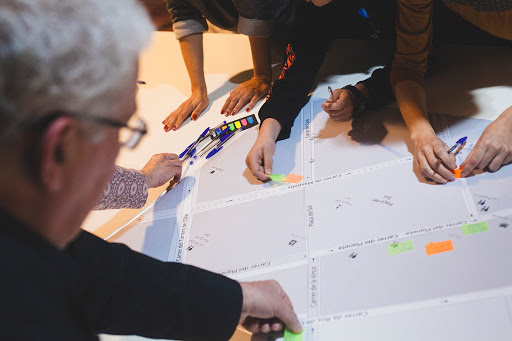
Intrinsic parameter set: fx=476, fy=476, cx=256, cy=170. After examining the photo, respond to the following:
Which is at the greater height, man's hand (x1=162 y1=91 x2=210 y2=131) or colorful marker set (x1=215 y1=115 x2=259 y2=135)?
colorful marker set (x1=215 y1=115 x2=259 y2=135)

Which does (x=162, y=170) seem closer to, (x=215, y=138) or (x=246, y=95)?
(x=215, y=138)

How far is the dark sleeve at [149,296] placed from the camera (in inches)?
27.1

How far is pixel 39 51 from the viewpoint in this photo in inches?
17.5

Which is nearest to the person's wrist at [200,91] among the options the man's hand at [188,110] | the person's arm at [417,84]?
the man's hand at [188,110]

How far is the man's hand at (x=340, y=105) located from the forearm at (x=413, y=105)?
120 millimetres

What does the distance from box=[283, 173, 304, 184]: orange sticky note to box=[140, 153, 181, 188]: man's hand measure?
30cm

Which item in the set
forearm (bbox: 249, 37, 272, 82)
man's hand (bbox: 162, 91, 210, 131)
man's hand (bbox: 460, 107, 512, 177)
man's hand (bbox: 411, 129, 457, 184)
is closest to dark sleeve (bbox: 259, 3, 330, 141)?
forearm (bbox: 249, 37, 272, 82)

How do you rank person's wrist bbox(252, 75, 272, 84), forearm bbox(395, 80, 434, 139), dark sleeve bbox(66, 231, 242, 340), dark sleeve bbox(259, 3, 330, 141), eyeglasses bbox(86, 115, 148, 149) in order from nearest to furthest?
eyeglasses bbox(86, 115, 148, 149) < dark sleeve bbox(66, 231, 242, 340) < forearm bbox(395, 80, 434, 139) < dark sleeve bbox(259, 3, 330, 141) < person's wrist bbox(252, 75, 272, 84)

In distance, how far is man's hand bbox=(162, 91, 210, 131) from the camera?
1.52 meters

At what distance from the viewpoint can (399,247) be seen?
0.89 meters

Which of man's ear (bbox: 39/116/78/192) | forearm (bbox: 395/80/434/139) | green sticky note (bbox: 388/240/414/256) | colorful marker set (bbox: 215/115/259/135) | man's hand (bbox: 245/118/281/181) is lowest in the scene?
colorful marker set (bbox: 215/115/259/135)

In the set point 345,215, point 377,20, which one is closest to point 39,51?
point 345,215

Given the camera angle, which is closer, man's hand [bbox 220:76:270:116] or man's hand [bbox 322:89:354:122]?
man's hand [bbox 322:89:354:122]

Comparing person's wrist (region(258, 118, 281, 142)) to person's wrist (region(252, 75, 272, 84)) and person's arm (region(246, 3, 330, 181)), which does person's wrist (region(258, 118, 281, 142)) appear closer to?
person's arm (region(246, 3, 330, 181))
